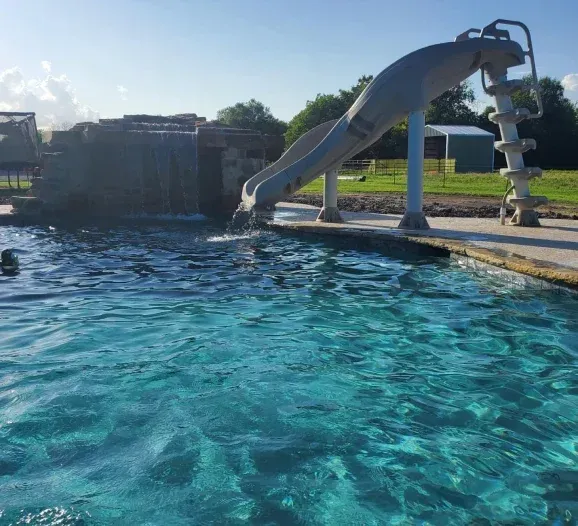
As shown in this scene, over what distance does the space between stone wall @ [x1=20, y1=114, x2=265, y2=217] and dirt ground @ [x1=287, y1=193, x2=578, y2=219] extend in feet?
11.8

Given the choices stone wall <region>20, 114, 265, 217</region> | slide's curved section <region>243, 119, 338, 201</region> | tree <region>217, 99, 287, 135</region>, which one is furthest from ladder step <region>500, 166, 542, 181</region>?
tree <region>217, 99, 287, 135</region>

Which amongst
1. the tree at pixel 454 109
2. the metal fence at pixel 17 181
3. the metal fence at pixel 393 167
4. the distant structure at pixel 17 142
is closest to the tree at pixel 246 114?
the tree at pixel 454 109

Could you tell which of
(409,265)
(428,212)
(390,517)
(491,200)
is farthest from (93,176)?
(390,517)

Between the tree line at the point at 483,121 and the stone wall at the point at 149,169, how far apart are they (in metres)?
18.2

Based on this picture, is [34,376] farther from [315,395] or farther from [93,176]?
[93,176]

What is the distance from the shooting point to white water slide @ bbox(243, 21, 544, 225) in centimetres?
1122

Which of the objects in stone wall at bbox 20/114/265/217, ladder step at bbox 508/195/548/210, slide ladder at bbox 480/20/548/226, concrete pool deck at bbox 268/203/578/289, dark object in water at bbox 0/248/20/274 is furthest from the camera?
stone wall at bbox 20/114/265/217

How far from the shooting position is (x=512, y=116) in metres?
11.8

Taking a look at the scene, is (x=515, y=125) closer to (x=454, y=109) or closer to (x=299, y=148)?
(x=299, y=148)

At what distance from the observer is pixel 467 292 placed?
7605 millimetres

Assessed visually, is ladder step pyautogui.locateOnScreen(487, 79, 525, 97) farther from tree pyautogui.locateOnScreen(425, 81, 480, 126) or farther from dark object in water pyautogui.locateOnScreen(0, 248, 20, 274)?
tree pyautogui.locateOnScreen(425, 81, 480, 126)

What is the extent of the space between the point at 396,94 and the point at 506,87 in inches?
95.0

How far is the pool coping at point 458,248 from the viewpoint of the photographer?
718 cm

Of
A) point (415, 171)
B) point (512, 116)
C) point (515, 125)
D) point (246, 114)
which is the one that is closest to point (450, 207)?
point (515, 125)
